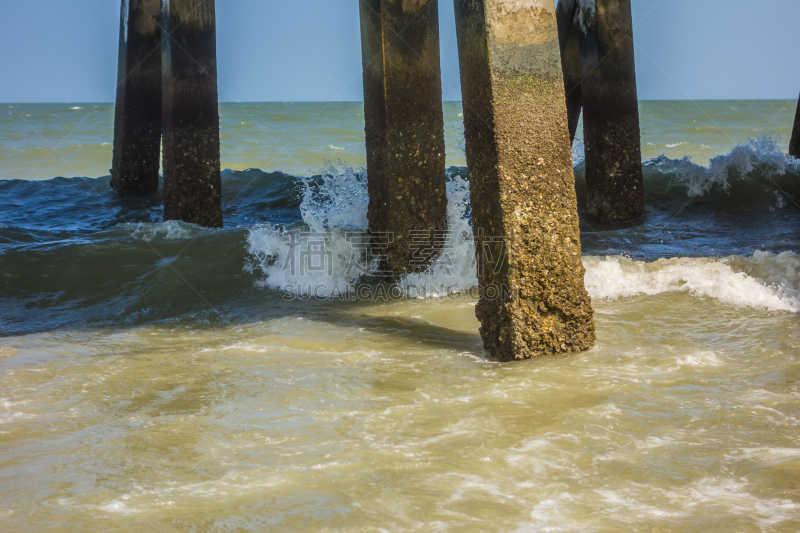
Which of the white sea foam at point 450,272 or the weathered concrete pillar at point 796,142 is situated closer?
the white sea foam at point 450,272

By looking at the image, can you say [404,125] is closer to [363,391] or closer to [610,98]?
[363,391]

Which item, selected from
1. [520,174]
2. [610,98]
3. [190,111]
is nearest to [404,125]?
[520,174]

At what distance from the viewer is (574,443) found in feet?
8.68

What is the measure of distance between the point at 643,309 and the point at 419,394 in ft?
6.71

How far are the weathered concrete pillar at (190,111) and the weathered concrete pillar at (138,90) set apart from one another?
105 inches

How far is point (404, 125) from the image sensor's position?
5102 mm

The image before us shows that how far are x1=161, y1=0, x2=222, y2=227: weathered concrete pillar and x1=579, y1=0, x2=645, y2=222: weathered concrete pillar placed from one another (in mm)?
3794

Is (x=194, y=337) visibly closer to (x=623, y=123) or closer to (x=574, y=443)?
(x=574, y=443)

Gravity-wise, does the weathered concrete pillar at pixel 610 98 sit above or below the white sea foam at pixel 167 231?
above

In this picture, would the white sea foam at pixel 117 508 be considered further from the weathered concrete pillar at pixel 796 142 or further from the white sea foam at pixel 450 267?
the weathered concrete pillar at pixel 796 142

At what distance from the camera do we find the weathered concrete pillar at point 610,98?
703cm

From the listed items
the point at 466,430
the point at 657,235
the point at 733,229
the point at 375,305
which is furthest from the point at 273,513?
the point at 733,229

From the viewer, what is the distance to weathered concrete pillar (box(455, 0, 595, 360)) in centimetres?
335

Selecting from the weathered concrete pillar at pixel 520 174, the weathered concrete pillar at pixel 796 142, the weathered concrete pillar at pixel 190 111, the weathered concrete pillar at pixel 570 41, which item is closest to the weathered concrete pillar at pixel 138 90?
the weathered concrete pillar at pixel 190 111
